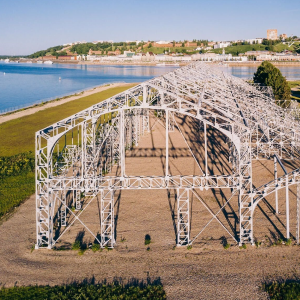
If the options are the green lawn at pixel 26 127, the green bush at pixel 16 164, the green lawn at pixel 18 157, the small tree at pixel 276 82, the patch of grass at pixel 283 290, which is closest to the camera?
the patch of grass at pixel 283 290

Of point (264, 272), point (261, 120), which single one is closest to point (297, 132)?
point (261, 120)

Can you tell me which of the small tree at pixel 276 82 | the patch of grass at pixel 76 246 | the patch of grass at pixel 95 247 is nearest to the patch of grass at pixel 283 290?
the patch of grass at pixel 95 247

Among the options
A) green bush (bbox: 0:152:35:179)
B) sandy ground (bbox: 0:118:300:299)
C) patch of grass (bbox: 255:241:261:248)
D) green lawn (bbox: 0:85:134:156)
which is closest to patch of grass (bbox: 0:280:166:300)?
sandy ground (bbox: 0:118:300:299)

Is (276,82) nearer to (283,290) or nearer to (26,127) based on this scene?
(26,127)

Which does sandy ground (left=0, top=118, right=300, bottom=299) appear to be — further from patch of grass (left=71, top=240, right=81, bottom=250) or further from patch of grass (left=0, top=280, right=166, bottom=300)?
patch of grass (left=0, top=280, right=166, bottom=300)

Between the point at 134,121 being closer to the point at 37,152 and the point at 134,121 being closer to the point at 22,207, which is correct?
the point at 22,207

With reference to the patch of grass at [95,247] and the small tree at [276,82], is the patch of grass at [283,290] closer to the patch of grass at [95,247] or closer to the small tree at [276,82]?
the patch of grass at [95,247]
